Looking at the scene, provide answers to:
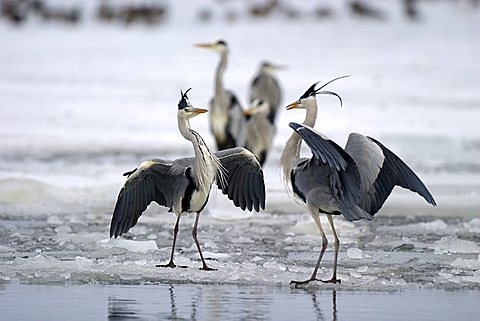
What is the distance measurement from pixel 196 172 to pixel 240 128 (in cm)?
598

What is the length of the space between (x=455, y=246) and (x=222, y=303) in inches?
102

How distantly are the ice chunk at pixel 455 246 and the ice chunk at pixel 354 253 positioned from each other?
22.5 inches

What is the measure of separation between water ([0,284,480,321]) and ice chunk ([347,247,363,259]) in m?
1.28

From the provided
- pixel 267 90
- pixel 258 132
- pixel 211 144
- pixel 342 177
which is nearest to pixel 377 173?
pixel 342 177

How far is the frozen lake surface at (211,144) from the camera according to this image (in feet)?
22.4

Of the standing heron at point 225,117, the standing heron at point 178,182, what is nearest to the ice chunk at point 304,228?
the standing heron at point 178,182

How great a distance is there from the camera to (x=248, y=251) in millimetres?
7996

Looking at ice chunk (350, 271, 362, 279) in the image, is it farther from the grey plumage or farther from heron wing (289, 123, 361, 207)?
the grey plumage

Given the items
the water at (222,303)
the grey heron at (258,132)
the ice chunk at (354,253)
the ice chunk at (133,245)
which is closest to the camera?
the water at (222,303)

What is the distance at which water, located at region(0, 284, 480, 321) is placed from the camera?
575 cm

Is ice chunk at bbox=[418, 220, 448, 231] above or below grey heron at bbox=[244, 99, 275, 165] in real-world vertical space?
below

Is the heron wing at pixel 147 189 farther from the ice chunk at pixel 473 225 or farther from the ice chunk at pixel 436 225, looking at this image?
the ice chunk at pixel 473 225

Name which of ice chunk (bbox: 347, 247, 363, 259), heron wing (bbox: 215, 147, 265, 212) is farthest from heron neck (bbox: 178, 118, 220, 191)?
ice chunk (bbox: 347, 247, 363, 259)

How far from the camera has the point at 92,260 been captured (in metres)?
7.34
